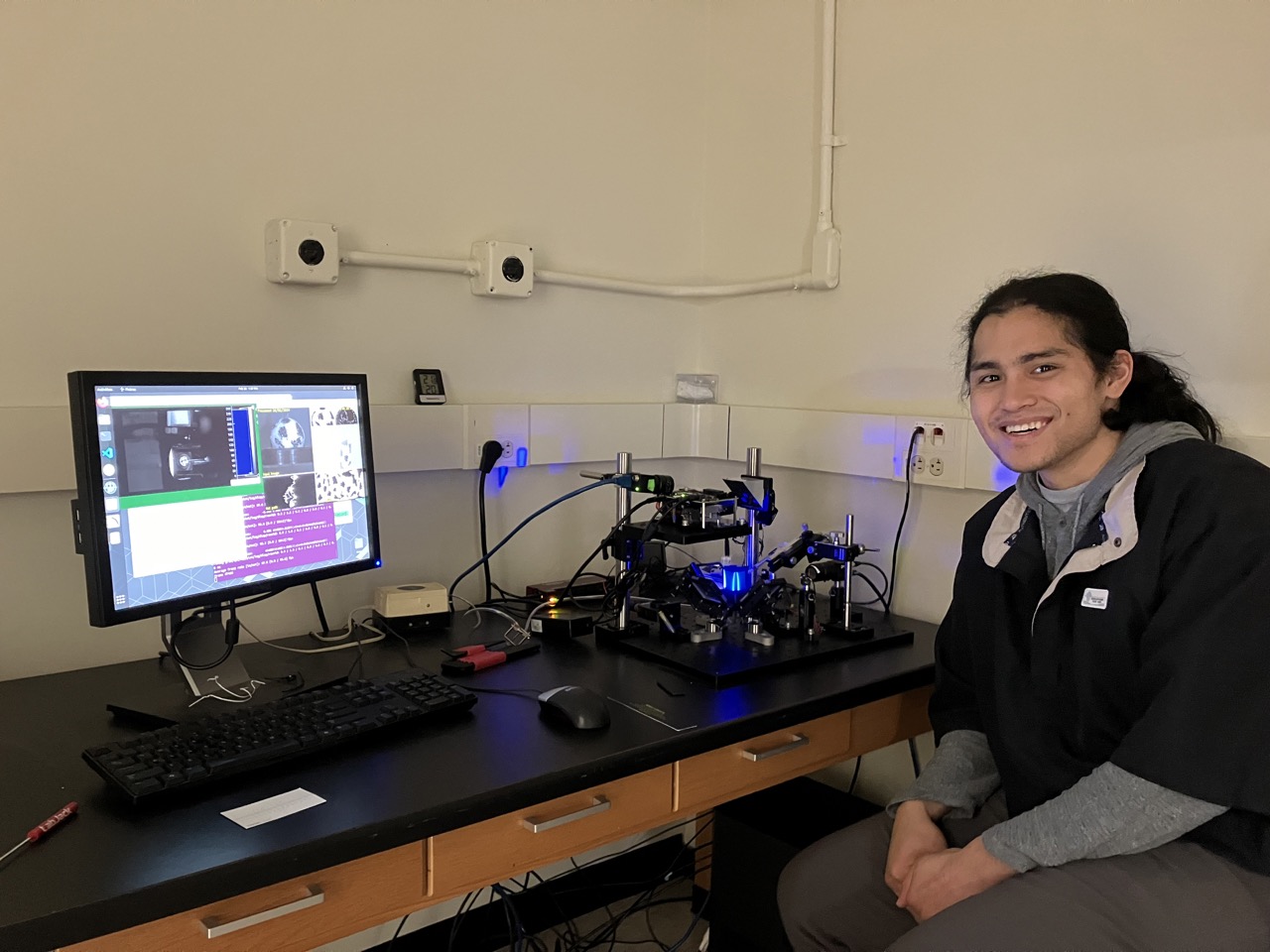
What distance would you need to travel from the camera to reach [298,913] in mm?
1079

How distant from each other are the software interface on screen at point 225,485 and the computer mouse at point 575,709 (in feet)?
1.57

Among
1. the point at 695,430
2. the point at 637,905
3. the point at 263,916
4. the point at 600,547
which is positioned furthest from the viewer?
the point at 695,430

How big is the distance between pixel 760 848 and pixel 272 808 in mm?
1122

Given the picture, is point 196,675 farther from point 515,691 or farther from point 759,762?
point 759,762

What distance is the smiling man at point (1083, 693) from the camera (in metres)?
1.17

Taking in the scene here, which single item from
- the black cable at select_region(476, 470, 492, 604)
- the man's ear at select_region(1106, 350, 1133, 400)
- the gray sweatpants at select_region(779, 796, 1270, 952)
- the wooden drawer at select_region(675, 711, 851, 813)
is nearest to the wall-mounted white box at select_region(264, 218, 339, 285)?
the black cable at select_region(476, 470, 492, 604)

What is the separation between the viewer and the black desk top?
95 centimetres

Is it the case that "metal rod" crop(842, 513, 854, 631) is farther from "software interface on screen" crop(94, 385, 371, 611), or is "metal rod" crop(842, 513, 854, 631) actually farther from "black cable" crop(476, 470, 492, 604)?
"software interface on screen" crop(94, 385, 371, 611)

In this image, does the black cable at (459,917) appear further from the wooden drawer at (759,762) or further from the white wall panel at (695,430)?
the white wall panel at (695,430)

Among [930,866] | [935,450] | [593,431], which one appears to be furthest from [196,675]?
[935,450]

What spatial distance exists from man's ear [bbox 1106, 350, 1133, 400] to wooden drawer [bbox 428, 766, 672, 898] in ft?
2.84

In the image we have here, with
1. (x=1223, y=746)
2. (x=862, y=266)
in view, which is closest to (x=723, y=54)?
(x=862, y=266)

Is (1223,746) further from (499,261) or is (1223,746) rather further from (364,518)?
(499,261)

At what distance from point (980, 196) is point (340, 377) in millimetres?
1295
